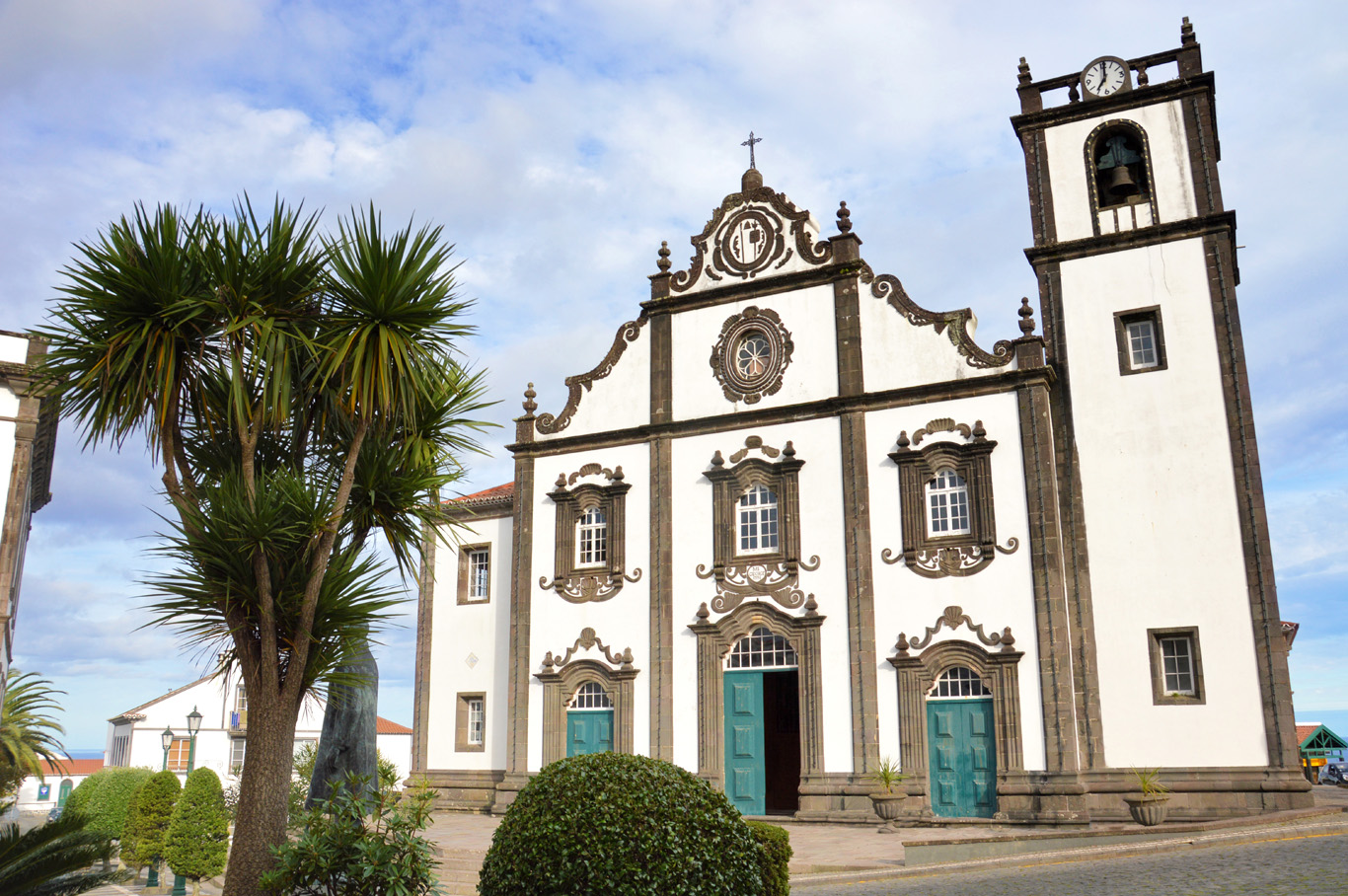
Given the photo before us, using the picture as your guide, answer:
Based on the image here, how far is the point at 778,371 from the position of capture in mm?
23422

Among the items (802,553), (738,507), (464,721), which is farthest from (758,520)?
(464,721)

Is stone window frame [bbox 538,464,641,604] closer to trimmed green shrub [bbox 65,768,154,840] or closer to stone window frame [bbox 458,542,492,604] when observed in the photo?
stone window frame [bbox 458,542,492,604]

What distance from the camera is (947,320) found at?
863 inches

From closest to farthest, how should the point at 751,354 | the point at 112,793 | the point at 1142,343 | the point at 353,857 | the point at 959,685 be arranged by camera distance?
the point at 353,857 → the point at 959,685 → the point at 1142,343 → the point at 751,354 → the point at 112,793

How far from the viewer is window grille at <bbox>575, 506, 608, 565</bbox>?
24703 millimetres

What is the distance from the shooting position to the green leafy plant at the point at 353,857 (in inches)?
374

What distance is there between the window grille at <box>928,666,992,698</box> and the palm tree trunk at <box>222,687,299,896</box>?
42.7ft

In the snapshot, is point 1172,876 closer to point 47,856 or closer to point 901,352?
point 47,856

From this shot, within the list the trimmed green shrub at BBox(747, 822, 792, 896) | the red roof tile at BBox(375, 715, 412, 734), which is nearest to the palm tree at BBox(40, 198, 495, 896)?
the trimmed green shrub at BBox(747, 822, 792, 896)

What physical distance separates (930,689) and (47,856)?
15.5m

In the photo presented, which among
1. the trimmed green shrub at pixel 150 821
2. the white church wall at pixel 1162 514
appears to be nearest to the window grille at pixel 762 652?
the white church wall at pixel 1162 514

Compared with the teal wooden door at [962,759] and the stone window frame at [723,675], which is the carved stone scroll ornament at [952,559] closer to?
the stone window frame at [723,675]

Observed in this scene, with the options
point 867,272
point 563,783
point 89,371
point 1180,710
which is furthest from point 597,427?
point 563,783

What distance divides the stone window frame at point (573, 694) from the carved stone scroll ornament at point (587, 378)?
18.4ft
